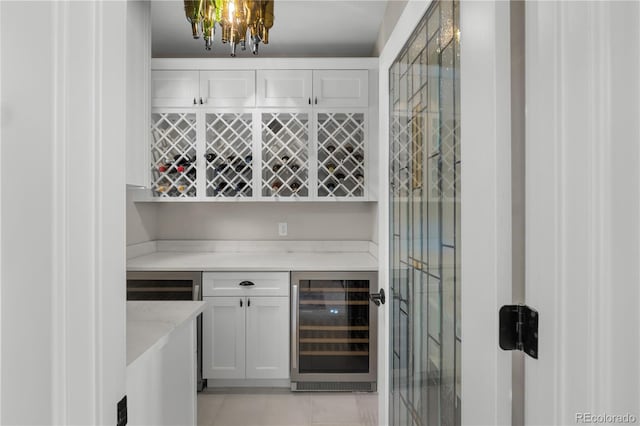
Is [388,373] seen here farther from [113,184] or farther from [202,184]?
[202,184]

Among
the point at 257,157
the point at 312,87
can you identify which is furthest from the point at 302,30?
the point at 257,157

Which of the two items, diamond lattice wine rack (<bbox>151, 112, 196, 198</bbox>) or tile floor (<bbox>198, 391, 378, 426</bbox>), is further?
diamond lattice wine rack (<bbox>151, 112, 196, 198</bbox>)

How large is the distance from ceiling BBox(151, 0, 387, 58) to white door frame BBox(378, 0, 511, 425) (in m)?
1.96

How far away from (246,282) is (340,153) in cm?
124

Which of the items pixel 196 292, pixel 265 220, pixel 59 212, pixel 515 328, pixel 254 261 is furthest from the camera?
pixel 265 220

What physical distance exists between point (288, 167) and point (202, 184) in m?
0.68

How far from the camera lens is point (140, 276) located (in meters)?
2.72

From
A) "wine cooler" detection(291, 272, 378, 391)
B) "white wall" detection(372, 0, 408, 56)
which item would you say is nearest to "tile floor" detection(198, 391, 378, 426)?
"wine cooler" detection(291, 272, 378, 391)

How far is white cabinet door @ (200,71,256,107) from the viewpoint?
3025 mm

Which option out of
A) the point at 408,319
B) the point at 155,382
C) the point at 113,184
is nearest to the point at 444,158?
the point at 408,319

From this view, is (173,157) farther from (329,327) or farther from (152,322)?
(152,322)

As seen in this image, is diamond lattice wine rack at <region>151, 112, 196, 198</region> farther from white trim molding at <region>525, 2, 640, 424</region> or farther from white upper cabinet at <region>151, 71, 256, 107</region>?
white trim molding at <region>525, 2, 640, 424</region>

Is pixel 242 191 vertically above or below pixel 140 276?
above

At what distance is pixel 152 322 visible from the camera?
4.50ft
